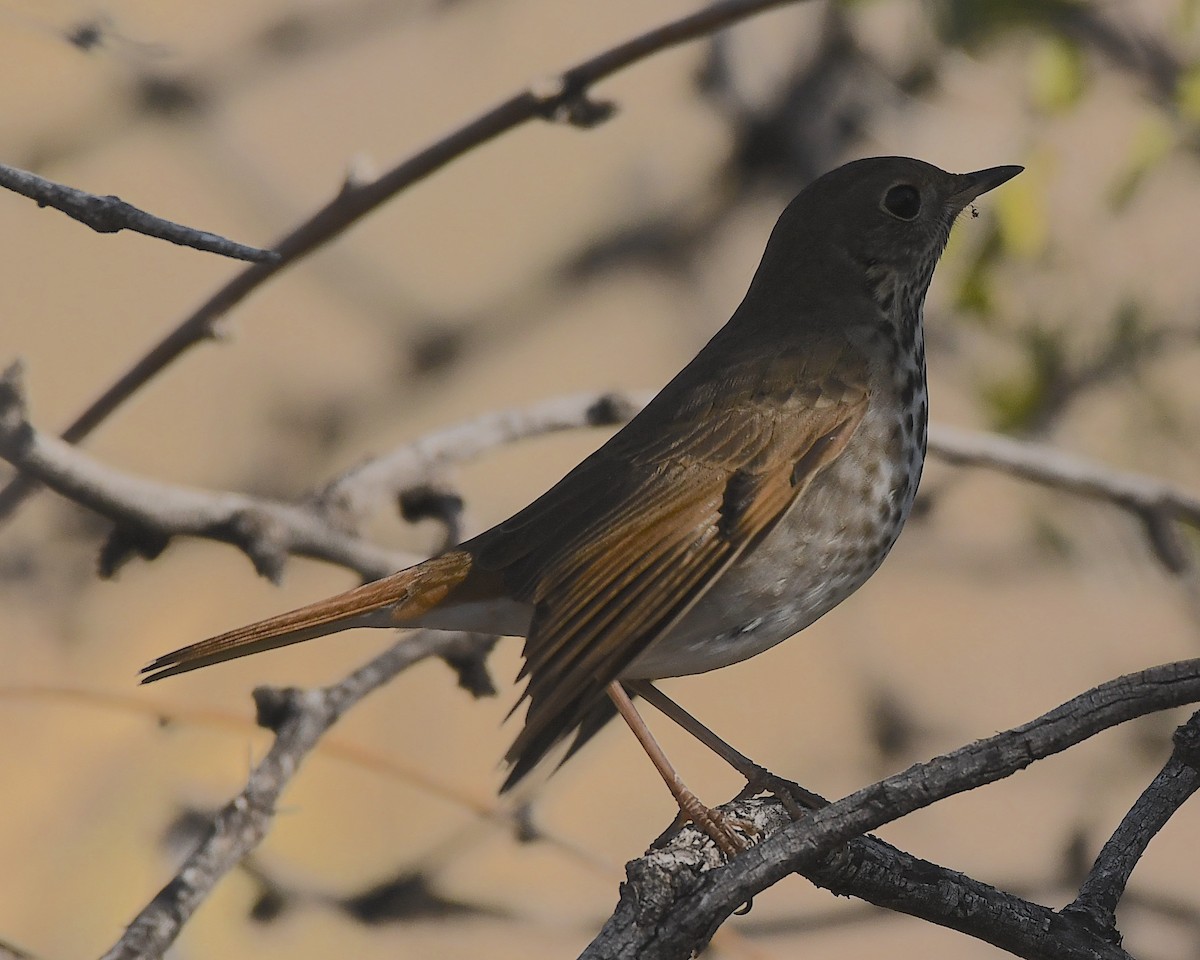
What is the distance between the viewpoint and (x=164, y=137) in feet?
15.1

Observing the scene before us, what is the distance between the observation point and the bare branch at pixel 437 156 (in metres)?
3.10

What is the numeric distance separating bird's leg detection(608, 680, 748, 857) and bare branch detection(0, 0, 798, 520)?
3.88 feet

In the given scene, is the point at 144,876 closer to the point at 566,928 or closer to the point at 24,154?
the point at 566,928

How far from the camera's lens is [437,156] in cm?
317

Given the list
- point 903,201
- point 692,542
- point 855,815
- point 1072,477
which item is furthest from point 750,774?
point 1072,477

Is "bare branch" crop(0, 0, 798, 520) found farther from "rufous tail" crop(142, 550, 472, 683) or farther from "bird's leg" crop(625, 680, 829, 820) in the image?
"bird's leg" crop(625, 680, 829, 820)

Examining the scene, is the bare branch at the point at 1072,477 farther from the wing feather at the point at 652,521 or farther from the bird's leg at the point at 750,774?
the bird's leg at the point at 750,774

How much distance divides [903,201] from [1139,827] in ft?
5.40

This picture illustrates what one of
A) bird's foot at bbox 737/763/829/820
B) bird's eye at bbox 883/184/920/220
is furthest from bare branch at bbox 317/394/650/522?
bird's foot at bbox 737/763/829/820

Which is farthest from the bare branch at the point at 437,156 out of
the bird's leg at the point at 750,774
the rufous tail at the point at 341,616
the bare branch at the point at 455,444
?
the bird's leg at the point at 750,774

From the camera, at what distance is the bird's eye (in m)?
3.34

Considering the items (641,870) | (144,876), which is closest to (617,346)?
(144,876)

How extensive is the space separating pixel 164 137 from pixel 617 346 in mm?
1609

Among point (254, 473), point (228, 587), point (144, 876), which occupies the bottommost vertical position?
point (144, 876)
